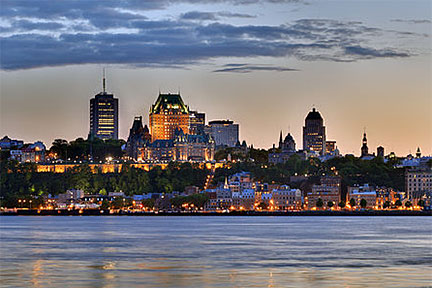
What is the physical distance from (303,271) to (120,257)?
41.9 feet

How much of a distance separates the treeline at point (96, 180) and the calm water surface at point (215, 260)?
94.1 meters

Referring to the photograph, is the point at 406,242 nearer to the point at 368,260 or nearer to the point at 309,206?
the point at 368,260

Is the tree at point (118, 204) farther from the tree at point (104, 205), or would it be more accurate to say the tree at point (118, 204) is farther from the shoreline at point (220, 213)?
the shoreline at point (220, 213)

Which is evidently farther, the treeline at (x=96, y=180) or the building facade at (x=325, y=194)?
the treeline at (x=96, y=180)

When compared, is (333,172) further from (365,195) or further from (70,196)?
(70,196)

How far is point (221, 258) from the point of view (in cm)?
6256

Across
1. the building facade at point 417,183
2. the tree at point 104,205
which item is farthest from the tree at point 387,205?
the tree at point 104,205

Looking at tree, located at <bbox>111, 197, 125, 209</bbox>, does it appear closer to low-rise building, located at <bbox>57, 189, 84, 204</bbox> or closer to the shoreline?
the shoreline

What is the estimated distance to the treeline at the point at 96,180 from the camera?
603 ft

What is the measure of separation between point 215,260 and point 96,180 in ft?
426

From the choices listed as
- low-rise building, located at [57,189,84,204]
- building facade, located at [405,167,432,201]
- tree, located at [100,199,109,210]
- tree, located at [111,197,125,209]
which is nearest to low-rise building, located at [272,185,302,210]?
building facade, located at [405,167,432,201]

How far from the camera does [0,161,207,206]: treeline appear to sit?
184 metres

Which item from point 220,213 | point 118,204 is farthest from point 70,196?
point 220,213

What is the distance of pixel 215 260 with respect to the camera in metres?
61.2
